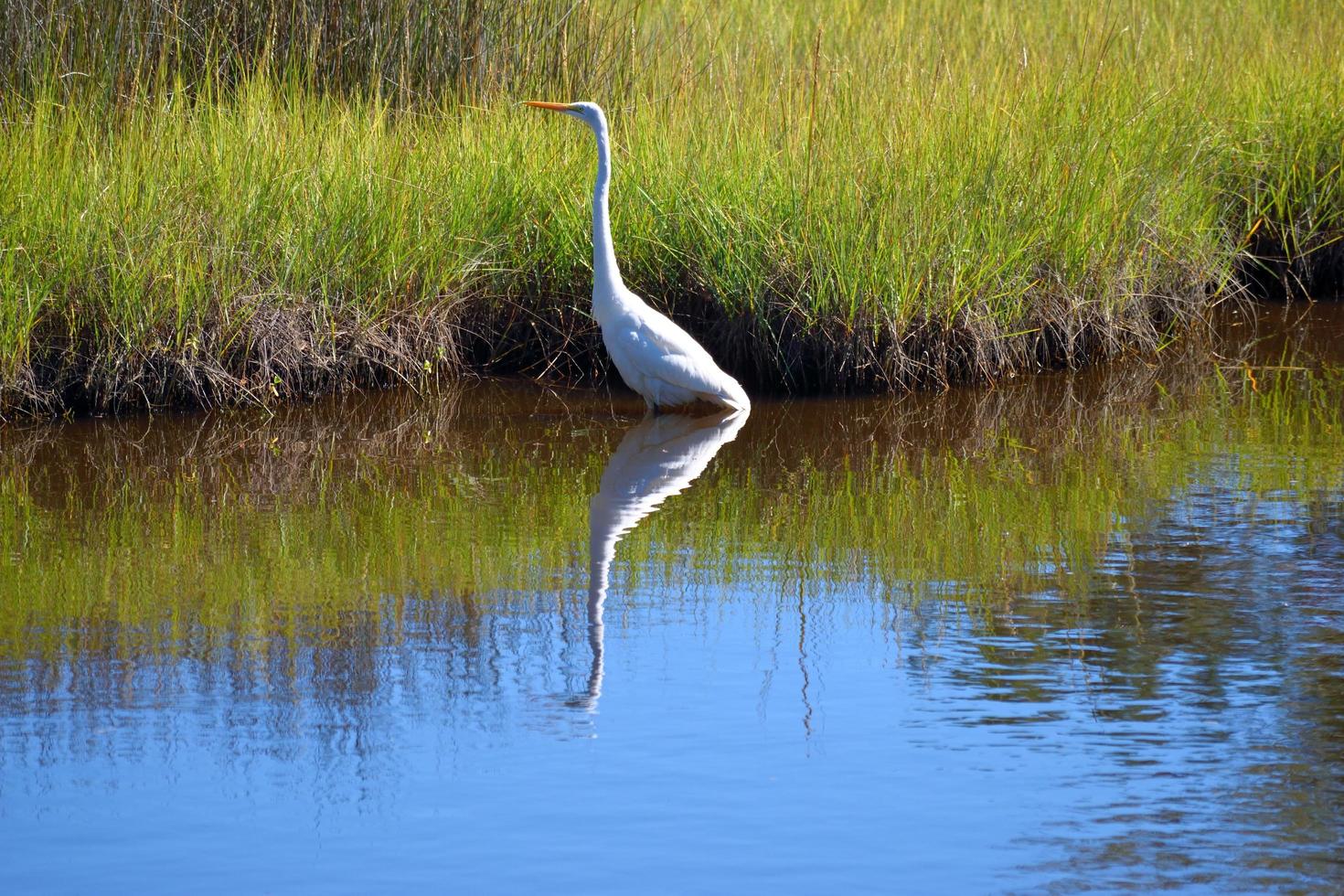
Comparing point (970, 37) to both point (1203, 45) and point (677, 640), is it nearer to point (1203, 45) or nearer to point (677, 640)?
point (1203, 45)

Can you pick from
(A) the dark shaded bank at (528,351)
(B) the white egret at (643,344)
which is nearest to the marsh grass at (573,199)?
(A) the dark shaded bank at (528,351)

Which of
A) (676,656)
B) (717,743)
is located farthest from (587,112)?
(717,743)

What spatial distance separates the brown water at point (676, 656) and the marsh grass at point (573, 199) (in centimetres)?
49

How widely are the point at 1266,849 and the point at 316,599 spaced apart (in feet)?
7.65

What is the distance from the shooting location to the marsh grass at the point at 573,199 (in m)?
6.30

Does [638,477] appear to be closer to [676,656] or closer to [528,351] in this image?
[676,656]

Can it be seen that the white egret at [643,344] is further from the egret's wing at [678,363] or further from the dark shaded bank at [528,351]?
the dark shaded bank at [528,351]

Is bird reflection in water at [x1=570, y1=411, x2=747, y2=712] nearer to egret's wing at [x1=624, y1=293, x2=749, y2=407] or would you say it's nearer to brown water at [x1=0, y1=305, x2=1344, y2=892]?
brown water at [x1=0, y1=305, x2=1344, y2=892]

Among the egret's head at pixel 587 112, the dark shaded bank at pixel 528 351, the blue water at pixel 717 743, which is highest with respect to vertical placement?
the egret's head at pixel 587 112

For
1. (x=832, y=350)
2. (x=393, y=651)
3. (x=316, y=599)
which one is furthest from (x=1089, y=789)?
(x=832, y=350)

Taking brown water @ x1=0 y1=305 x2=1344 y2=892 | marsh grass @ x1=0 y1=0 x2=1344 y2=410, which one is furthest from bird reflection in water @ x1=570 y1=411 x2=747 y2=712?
marsh grass @ x1=0 y1=0 x2=1344 y2=410

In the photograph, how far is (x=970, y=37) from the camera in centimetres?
898

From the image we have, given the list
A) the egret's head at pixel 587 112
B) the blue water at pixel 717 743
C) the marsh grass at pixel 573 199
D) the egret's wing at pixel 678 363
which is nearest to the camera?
the blue water at pixel 717 743

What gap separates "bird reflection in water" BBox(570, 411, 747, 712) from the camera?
4141mm
